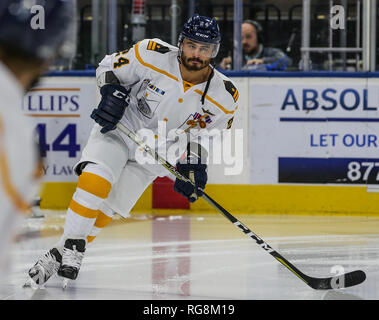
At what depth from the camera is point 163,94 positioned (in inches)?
129

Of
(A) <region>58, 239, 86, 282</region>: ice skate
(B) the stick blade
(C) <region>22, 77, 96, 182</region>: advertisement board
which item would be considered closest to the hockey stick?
(B) the stick blade

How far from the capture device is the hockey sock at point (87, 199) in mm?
3006

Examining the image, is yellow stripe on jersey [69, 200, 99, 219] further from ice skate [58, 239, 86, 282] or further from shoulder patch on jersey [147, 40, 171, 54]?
shoulder patch on jersey [147, 40, 171, 54]

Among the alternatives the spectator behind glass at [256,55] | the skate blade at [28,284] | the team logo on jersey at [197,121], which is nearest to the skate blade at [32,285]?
the skate blade at [28,284]

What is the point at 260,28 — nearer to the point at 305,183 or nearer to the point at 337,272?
the point at 305,183

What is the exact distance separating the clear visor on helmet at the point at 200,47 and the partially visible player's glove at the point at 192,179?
0.46 meters

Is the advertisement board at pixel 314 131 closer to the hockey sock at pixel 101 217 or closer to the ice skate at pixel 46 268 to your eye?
the hockey sock at pixel 101 217

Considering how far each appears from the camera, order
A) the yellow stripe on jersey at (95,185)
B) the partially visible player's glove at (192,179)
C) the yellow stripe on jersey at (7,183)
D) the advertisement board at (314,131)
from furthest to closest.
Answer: the advertisement board at (314,131)
the partially visible player's glove at (192,179)
the yellow stripe on jersey at (95,185)
the yellow stripe on jersey at (7,183)

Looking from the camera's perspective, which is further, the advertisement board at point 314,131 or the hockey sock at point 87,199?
the advertisement board at point 314,131

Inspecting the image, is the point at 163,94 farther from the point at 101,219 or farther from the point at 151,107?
the point at 101,219

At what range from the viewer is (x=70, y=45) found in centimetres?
104

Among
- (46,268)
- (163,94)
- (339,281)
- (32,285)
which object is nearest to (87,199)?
(46,268)

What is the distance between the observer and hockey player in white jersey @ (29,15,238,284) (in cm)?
304
